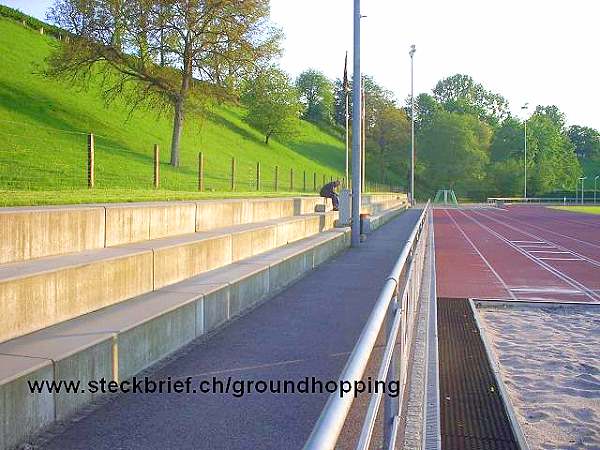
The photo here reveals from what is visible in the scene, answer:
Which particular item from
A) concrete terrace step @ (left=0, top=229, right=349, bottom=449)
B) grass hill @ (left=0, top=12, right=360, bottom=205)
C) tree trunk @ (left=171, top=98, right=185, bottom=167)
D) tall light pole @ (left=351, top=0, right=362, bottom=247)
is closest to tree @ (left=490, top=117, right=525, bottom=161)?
grass hill @ (left=0, top=12, right=360, bottom=205)

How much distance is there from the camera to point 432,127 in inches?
4186

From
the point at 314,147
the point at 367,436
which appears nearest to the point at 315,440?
the point at 367,436

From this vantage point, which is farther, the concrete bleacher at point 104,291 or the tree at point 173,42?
the tree at point 173,42

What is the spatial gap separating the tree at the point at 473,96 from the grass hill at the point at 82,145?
79722 millimetres

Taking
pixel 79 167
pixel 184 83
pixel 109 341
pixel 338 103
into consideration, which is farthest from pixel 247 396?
pixel 338 103

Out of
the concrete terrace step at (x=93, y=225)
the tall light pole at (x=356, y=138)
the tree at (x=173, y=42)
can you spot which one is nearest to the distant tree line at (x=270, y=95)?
the tree at (x=173, y=42)

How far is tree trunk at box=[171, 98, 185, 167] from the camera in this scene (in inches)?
1127

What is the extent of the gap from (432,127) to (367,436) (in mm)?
106872

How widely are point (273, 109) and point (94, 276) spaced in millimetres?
74100

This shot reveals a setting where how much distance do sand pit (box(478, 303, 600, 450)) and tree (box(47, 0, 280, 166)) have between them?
23.6 metres

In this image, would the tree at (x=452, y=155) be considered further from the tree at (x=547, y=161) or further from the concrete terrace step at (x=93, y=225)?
the concrete terrace step at (x=93, y=225)

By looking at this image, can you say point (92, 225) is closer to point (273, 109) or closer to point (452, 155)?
point (273, 109)

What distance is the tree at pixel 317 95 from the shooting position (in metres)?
130

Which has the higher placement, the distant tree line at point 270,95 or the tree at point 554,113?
the tree at point 554,113
